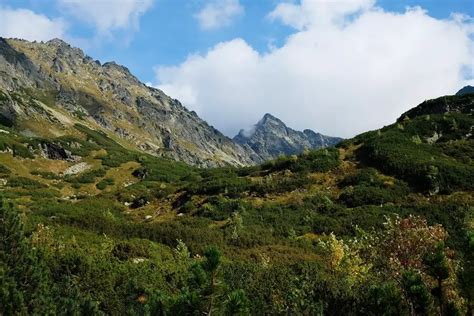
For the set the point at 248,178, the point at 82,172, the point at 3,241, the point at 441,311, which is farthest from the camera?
the point at 82,172

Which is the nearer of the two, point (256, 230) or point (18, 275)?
point (18, 275)

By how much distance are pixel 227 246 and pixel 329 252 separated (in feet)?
19.4

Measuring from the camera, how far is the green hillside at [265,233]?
1430 cm

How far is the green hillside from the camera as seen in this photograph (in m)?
14.3

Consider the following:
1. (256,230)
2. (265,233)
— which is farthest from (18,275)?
(256,230)

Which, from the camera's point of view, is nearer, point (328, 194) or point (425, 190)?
point (425, 190)

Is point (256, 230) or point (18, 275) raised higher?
point (256, 230)

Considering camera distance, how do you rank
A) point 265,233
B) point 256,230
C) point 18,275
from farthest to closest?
point 256,230
point 265,233
point 18,275

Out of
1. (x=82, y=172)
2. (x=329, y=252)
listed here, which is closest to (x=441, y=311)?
(x=329, y=252)

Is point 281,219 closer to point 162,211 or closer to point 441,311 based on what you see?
point 162,211

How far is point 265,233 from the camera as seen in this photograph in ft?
114

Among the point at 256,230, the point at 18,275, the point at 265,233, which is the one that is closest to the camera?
the point at 18,275

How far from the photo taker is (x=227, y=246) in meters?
29.1

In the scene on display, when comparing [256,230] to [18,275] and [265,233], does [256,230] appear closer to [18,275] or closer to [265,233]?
[265,233]
